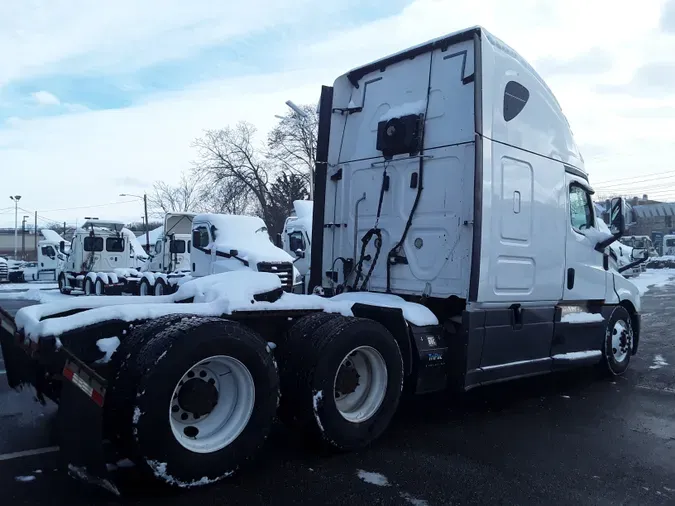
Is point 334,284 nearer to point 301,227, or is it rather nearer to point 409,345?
point 409,345

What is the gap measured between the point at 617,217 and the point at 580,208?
517 mm

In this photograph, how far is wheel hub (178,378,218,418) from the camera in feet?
13.3

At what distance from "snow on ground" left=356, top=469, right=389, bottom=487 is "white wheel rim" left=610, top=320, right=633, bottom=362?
499 centimetres

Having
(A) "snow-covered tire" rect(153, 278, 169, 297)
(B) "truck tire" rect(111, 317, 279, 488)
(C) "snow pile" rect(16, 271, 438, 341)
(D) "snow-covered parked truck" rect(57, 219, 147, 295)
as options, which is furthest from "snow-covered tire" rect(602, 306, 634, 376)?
(D) "snow-covered parked truck" rect(57, 219, 147, 295)

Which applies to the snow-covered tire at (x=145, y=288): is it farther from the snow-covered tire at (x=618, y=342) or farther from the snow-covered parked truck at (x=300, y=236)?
the snow-covered tire at (x=618, y=342)

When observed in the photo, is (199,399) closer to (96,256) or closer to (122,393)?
(122,393)

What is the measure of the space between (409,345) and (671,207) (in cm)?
8083

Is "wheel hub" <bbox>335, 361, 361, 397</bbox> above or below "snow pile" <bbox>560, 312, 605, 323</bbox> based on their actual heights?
below

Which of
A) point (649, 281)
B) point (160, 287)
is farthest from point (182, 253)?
point (649, 281)

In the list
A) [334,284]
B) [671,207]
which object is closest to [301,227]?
[334,284]

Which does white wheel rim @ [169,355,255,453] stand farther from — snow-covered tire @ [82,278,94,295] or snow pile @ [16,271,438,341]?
snow-covered tire @ [82,278,94,295]

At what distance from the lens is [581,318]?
7.21 m

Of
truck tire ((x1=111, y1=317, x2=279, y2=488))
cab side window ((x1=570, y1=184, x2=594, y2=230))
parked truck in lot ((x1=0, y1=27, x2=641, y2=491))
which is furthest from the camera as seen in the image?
cab side window ((x1=570, y1=184, x2=594, y2=230))

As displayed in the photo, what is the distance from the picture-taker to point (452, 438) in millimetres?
5250
